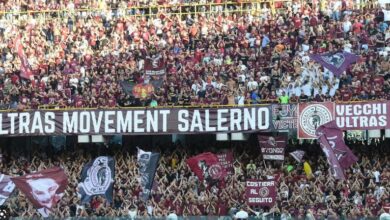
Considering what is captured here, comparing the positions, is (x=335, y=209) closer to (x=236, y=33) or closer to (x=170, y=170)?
(x=170, y=170)

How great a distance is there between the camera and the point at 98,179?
35.2 m

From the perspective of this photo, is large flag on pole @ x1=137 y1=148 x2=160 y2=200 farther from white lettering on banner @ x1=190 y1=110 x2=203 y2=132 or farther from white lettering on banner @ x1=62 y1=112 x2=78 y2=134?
white lettering on banner @ x1=62 y1=112 x2=78 y2=134

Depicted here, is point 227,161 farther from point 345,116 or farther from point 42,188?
point 42,188

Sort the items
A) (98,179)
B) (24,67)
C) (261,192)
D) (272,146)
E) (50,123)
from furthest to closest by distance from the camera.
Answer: (24,67), (50,123), (272,146), (98,179), (261,192)

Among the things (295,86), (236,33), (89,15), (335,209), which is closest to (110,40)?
(89,15)

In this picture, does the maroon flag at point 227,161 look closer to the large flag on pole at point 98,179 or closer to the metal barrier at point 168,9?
the large flag on pole at point 98,179

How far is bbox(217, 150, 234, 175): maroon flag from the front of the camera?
116 feet

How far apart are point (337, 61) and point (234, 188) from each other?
19.7 feet

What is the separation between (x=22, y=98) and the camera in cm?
Answer: 3806

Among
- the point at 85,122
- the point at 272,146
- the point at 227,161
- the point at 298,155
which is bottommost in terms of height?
the point at 227,161

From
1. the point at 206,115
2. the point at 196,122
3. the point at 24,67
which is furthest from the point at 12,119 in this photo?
the point at 206,115

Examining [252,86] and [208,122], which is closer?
[208,122]

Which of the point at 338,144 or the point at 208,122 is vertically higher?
the point at 208,122

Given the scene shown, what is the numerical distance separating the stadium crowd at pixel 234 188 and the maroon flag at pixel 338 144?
3.96ft
